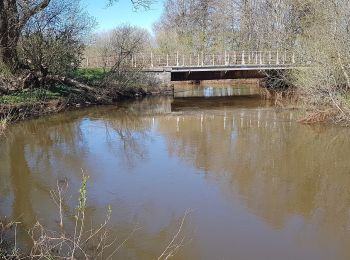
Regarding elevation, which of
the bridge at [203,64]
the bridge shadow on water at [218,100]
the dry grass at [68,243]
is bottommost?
the dry grass at [68,243]

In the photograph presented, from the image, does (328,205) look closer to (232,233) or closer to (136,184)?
(232,233)

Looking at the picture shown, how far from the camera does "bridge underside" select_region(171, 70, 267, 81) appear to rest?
93.9 feet

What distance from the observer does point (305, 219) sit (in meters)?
7.34

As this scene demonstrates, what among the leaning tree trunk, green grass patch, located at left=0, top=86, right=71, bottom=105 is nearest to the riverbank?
green grass patch, located at left=0, top=86, right=71, bottom=105

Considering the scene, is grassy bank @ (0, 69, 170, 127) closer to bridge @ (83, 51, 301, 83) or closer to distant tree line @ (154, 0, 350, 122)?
bridge @ (83, 51, 301, 83)

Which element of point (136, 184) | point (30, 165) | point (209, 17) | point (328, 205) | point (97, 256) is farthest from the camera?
point (209, 17)

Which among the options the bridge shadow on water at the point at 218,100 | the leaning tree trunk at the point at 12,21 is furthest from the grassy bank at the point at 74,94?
the bridge shadow on water at the point at 218,100

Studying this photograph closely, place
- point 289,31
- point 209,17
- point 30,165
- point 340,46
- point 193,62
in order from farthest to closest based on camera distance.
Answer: point 209,17, point 289,31, point 193,62, point 340,46, point 30,165

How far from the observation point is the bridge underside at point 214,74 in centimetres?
2862

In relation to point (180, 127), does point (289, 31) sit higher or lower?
higher

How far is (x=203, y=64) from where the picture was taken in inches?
1123

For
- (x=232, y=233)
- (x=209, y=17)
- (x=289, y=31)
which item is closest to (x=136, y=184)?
(x=232, y=233)

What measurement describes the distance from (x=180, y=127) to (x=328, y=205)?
29.6 ft

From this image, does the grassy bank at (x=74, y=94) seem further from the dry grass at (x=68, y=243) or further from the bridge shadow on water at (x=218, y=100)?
the dry grass at (x=68, y=243)
